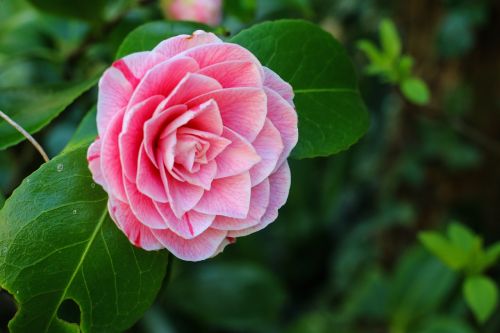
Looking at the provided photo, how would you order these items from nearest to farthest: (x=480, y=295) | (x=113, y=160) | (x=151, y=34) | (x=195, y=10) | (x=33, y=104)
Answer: (x=113, y=160), (x=151, y=34), (x=33, y=104), (x=480, y=295), (x=195, y=10)

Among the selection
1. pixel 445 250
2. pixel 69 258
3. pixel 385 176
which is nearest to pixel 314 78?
pixel 69 258

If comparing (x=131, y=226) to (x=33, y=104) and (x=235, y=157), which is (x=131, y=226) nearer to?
(x=235, y=157)

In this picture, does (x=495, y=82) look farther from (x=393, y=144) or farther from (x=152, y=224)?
(x=152, y=224)

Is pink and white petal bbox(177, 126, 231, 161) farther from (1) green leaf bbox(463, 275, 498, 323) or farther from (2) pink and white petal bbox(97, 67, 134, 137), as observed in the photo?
(1) green leaf bbox(463, 275, 498, 323)

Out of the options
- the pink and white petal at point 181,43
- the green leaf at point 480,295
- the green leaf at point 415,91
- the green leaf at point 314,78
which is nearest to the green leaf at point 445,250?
the green leaf at point 480,295

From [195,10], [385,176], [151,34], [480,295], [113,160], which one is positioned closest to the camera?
[113,160]

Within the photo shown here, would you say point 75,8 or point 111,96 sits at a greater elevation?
point 111,96

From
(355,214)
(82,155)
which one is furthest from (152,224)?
(355,214)
